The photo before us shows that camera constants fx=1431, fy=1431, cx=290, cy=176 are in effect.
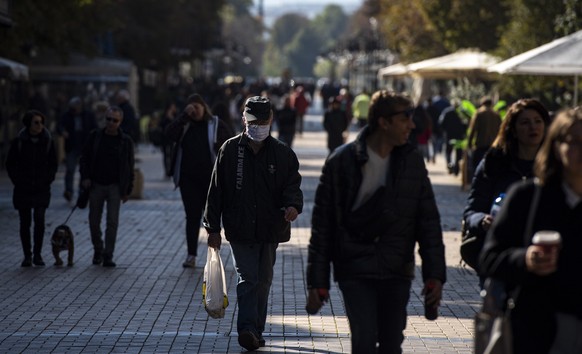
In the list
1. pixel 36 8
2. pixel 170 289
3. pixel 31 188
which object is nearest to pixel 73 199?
pixel 36 8

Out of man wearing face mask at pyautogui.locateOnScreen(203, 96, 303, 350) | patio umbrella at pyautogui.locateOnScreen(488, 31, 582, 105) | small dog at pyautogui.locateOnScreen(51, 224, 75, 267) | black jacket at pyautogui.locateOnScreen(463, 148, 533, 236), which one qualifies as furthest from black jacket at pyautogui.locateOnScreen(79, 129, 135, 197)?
black jacket at pyautogui.locateOnScreen(463, 148, 533, 236)

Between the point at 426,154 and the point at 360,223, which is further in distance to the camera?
the point at 426,154

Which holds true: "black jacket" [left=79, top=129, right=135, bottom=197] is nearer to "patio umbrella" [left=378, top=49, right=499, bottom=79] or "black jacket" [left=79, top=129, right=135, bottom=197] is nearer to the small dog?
the small dog

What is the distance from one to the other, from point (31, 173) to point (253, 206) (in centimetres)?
529

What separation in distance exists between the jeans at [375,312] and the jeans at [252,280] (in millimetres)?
2516

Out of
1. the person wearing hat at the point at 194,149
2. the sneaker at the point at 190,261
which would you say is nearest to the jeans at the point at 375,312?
the person wearing hat at the point at 194,149

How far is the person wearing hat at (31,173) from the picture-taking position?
44.5ft

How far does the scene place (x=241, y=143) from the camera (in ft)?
29.1

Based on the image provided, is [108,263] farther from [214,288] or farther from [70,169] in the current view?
[70,169]

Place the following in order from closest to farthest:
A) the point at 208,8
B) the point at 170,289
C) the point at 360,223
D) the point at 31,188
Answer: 1. the point at 360,223
2. the point at 170,289
3. the point at 31,188
4. the point at 208,8

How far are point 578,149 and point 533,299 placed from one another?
536mm

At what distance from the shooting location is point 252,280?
8719mm

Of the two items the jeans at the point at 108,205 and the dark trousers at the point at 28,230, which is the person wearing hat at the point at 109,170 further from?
the dark trousers at the point at 28,230

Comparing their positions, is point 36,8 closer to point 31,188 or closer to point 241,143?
point 31,188
